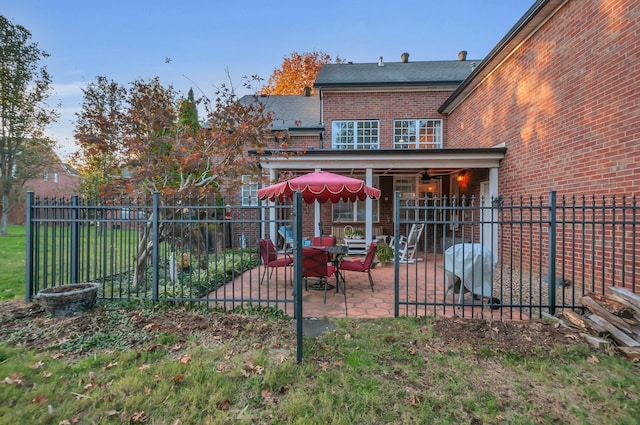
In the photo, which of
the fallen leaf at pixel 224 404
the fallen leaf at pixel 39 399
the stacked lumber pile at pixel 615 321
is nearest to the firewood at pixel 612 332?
the stacked lumber pile at pixel 615 321

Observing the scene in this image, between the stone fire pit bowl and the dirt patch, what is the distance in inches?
4.1

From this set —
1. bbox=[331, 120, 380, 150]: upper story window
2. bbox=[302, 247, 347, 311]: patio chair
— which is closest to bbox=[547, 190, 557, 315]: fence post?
bbox=[302, 247, 347, 311]: patio chair

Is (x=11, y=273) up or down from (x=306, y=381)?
up

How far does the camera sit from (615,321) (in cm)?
346

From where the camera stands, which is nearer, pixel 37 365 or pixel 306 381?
pixel 306 381

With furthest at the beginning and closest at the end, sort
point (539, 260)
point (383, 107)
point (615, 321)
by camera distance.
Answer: point (383, 107), point (539, 260), point (615, 321)

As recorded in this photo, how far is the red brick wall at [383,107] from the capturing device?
13.0 m

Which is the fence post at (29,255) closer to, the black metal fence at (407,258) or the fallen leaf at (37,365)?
the black metal fence at (407,258)

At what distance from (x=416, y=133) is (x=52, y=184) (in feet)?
127

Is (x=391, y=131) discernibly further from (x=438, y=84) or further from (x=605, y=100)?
(x=605, y=100)

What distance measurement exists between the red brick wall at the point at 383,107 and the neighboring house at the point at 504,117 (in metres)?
0.04

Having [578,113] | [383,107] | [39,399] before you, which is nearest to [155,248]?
[39,399]

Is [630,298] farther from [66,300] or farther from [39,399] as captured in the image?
[66,300]

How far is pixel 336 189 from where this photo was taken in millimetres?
5418
